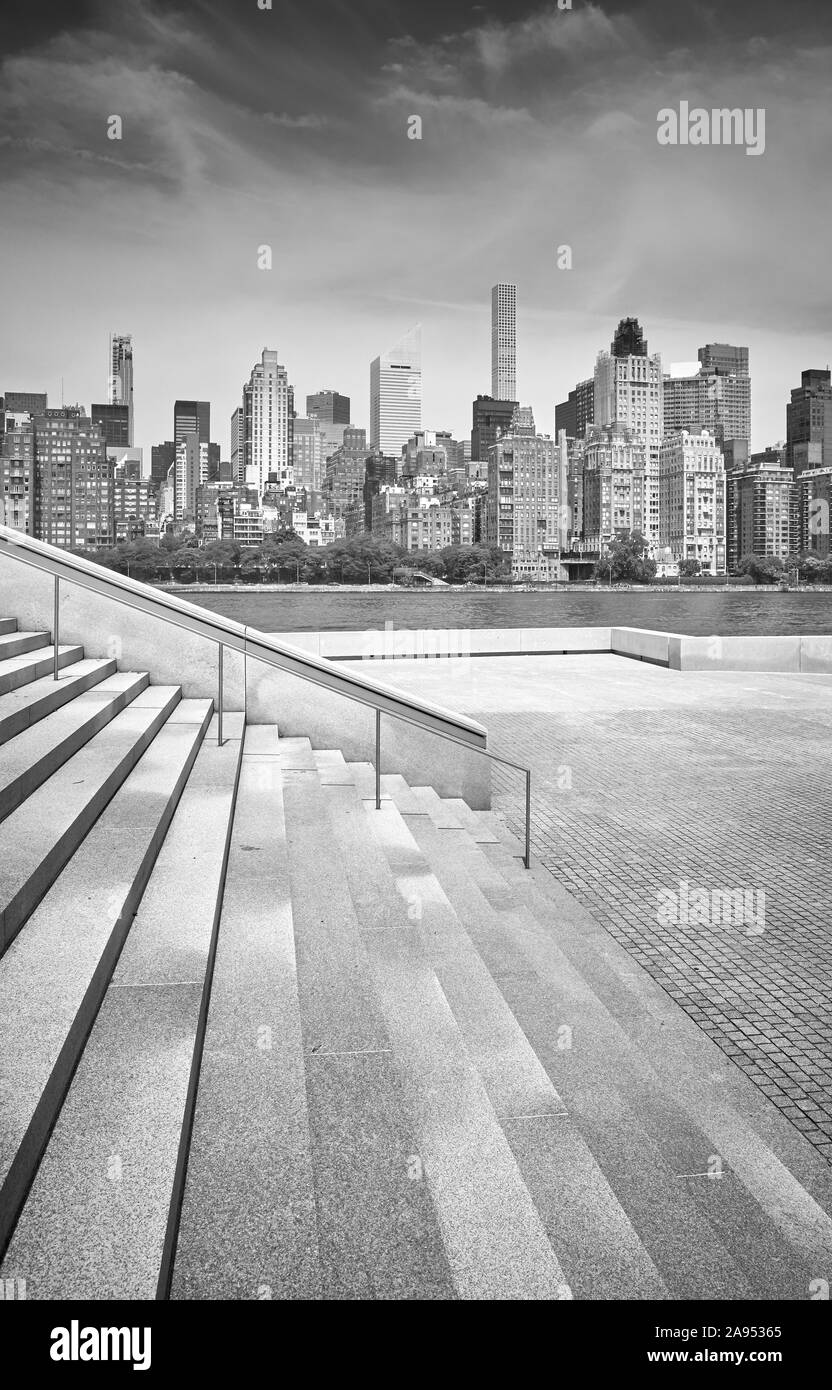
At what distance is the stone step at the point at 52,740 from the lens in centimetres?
471

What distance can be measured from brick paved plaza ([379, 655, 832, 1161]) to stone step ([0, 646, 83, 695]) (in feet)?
13.1

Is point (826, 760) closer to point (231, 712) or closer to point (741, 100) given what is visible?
point (231, 712)

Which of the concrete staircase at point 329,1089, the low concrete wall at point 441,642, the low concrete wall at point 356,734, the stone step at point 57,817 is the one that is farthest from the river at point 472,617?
the concrete staircase at point 329,1089

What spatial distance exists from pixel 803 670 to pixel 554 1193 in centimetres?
1891

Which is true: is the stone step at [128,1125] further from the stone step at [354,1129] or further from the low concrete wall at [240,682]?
the low concrete wall at [240,682]

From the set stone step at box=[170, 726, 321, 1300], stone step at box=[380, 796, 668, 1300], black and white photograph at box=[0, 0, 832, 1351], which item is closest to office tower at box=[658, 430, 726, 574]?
black and white photograph at box=[0, 0, 832, 1351]

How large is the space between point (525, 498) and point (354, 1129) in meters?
182

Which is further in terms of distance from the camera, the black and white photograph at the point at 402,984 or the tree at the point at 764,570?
the tree at the point at 764,570

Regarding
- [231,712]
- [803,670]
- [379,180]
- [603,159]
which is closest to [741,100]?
[603,159]

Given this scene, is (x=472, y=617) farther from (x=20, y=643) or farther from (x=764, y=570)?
(x=764, y=570)

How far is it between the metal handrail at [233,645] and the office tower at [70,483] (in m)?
53.6

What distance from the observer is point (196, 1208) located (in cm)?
262

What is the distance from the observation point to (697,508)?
626 feet

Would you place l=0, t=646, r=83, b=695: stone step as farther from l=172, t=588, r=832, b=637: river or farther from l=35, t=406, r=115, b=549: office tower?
l=35, t=406, r=115, b=549: office tower
